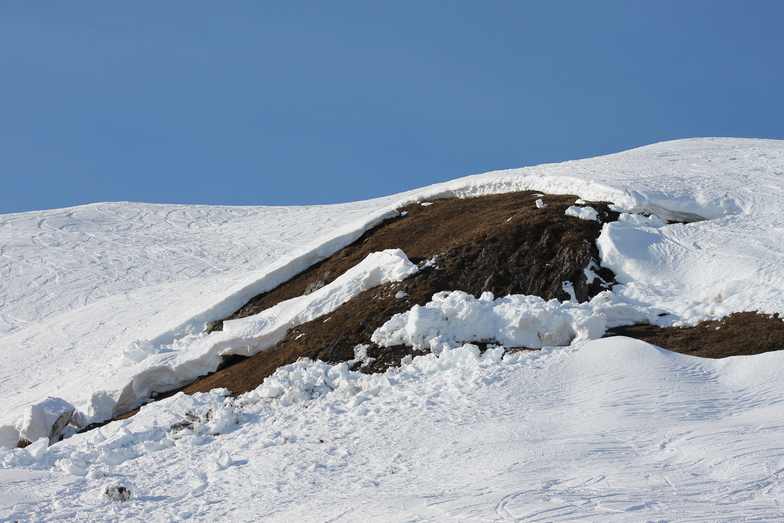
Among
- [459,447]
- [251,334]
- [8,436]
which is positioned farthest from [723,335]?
[8,436]

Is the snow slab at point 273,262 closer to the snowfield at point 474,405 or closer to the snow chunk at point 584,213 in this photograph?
the snowfield at point 474,405

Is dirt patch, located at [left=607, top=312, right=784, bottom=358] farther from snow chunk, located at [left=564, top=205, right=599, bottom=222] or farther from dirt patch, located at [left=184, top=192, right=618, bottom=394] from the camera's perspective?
snow chunk, located at [left=564, top=205, right=599, bottom=222]

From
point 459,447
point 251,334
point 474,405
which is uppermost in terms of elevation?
point 251,334

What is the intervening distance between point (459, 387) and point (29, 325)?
20459 millimetres

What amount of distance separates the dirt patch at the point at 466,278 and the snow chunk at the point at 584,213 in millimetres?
105

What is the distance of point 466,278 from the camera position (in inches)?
544

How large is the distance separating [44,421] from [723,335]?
42.6 ft

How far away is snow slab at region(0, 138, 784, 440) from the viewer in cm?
1349

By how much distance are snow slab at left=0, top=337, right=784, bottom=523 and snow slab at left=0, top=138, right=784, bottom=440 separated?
11.0 ft

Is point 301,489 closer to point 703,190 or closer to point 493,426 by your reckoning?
point 493,426

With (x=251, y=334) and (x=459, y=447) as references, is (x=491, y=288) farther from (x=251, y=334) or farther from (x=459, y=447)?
(x=459, y=447)

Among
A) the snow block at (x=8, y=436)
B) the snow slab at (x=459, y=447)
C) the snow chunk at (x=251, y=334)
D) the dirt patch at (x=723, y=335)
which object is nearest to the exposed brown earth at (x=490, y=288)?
the dirt patch at (x=723, y=335)

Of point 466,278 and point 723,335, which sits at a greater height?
point 466,278

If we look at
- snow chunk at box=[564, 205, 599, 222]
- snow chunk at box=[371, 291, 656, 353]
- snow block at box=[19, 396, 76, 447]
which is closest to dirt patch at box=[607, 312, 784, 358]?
snow chunk at box=[371, 291, 656, 353]
